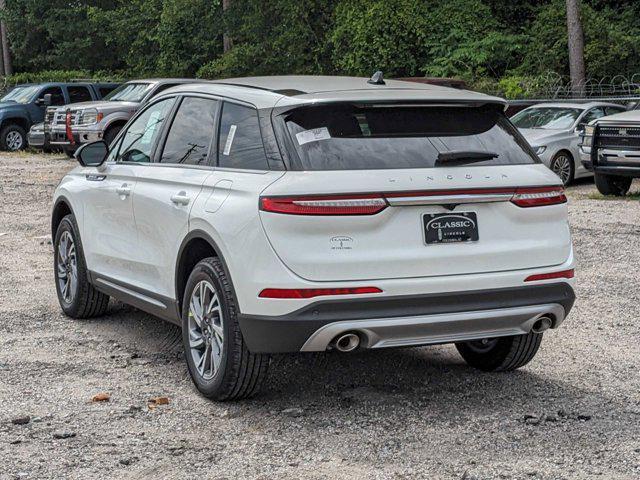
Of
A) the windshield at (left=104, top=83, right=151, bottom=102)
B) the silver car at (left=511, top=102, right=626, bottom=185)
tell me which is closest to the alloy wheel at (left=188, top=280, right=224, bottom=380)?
the silver car at (left=511, top=102, right=626, bottom=185)

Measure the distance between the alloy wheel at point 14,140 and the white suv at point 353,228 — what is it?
2575cm

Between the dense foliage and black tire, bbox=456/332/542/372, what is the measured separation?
21.5 meters

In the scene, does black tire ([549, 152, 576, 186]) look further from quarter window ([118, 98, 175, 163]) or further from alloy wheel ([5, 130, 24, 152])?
alloy wheel ([5, 130, 24, 152])

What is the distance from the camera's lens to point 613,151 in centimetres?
1716

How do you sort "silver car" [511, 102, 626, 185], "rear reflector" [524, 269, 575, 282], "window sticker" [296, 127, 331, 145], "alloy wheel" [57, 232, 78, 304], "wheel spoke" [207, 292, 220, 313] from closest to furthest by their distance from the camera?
1. "window sticker" [296, 127, 331, 145]
2. "rear reflector" [524, 269, 575, 282]
3. "wheel spoke" [207, 292, 220, 313]
4. "alloy wheel" [57, 232, 78, 304]
5. "silver car" [511, 102, 626, 185]

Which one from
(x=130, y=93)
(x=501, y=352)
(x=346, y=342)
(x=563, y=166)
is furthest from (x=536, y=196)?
(x=130, y=93)

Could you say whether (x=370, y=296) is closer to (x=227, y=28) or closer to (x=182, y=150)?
(x=182, y=150)

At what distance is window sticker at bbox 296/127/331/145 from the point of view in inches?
225

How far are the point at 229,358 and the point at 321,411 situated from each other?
57cm

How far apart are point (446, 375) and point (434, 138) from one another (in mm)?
1569

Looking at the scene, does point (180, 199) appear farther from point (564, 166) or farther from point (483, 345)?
point (564, 166)

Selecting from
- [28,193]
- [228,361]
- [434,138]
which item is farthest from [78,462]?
[28,193]

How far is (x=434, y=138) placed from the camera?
591 cm

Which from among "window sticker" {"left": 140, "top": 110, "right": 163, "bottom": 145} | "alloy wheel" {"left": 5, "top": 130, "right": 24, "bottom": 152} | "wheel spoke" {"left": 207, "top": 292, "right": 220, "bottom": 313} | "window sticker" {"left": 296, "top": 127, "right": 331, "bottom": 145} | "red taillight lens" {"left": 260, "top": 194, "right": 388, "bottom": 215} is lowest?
"alloy wheel" {"left": 5, "top": 130, "right": 24, "bottom": 152}
